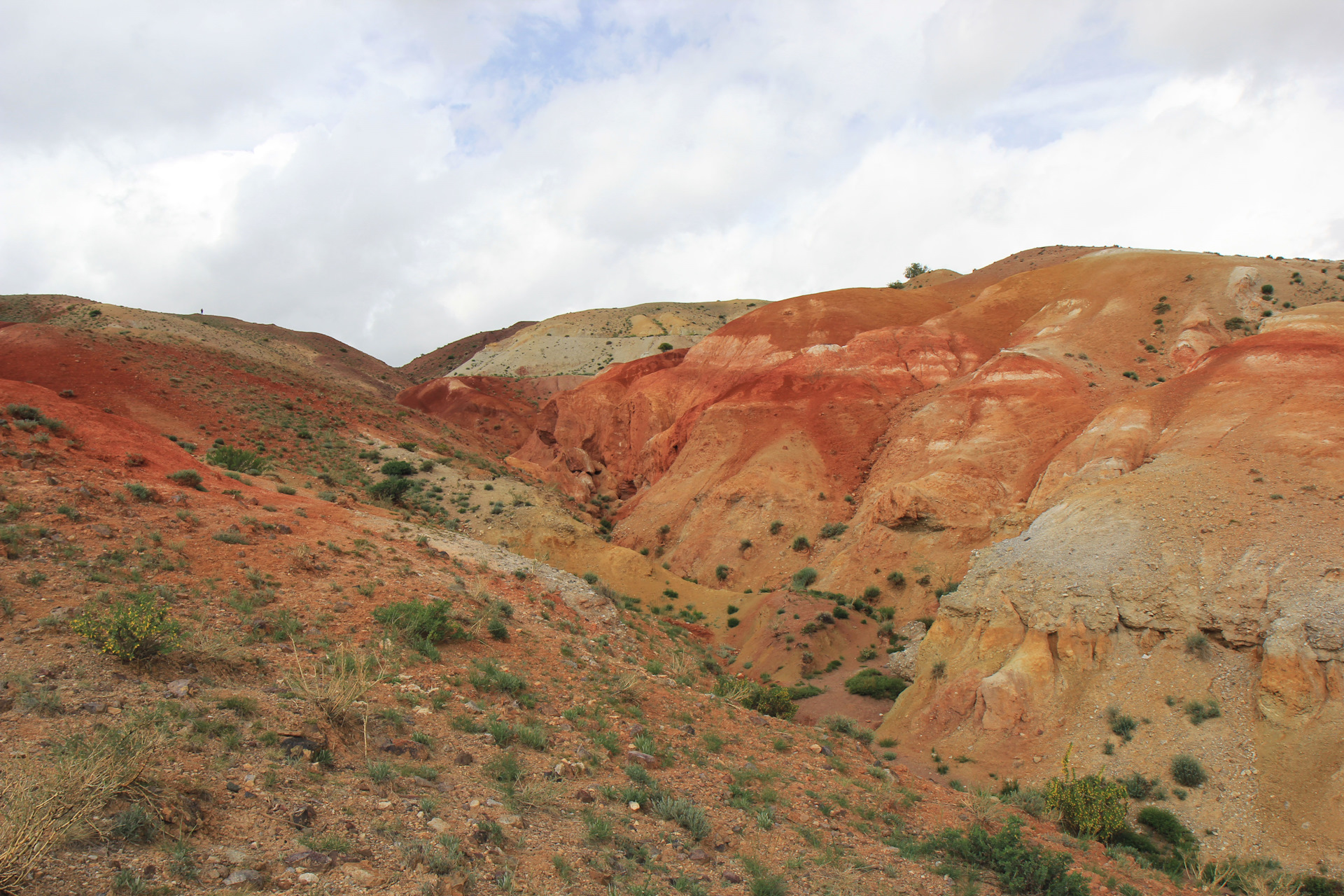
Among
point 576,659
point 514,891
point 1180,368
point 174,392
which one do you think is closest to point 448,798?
point 514,891

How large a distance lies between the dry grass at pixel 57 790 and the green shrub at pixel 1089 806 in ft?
49.7

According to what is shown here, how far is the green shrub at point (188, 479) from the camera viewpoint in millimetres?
17000

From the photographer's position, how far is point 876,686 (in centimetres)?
2361

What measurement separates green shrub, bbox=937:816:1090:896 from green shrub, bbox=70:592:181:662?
11.3 metres

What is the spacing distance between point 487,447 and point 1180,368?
160 ft

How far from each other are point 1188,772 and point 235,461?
30.2 meters

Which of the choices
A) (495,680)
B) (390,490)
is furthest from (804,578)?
(495,680)

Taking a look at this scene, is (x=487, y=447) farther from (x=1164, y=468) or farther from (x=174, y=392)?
(x=1164, y=468)

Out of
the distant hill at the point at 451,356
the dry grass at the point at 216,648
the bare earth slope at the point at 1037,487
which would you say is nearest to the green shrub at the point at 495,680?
the dry grass at the point at 216,648

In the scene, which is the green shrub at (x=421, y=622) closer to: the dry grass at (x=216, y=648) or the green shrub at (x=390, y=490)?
the dry grass at (x=216, y=648)

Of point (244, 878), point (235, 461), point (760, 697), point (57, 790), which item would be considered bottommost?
point (760, 697)

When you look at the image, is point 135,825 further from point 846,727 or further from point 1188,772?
point 1188,772

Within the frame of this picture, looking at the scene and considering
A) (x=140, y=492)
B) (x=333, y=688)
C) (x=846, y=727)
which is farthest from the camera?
(x=846, y=727)

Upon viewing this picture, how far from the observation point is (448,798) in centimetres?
762
